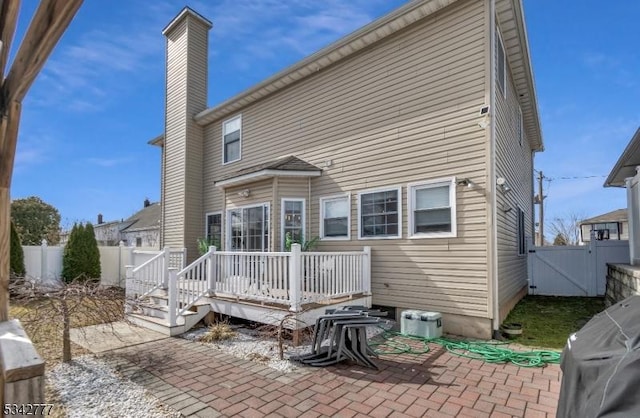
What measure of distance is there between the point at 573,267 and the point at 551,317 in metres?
3.80

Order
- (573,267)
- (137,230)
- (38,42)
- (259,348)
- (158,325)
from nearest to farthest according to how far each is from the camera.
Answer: (38,42) < (259,348) < (158,325) < (573,267) < (137,230)

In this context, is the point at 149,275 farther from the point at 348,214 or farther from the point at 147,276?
the point at 348,214

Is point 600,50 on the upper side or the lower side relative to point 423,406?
upper

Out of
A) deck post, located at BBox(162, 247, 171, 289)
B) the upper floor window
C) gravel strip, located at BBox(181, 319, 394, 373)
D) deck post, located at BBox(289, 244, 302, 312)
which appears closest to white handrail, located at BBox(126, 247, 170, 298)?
deck post, located at BBox(162, 247, 171, 289)

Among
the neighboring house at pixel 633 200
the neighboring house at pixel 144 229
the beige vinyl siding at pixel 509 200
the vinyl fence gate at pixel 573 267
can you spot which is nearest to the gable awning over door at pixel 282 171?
the beige vinyl siding at pixel 509 200

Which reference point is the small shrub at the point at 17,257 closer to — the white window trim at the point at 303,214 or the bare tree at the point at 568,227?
the white window trim at the point at 303,214

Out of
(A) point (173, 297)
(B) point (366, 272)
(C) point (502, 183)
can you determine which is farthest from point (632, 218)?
(A) point (173, 297)

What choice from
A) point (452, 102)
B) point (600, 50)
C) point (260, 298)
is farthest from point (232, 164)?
point (600, 50)

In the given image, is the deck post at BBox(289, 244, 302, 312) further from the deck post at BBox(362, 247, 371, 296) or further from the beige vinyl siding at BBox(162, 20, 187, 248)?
the beige vinyl siding at BBox(162, 20, 187, 248)

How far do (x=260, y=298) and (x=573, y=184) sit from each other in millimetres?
27324

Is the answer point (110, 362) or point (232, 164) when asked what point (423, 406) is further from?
point (232, 164)

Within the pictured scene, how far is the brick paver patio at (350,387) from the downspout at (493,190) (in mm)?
1539

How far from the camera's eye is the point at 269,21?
9914 millimetres

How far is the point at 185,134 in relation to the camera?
12.4 metres
